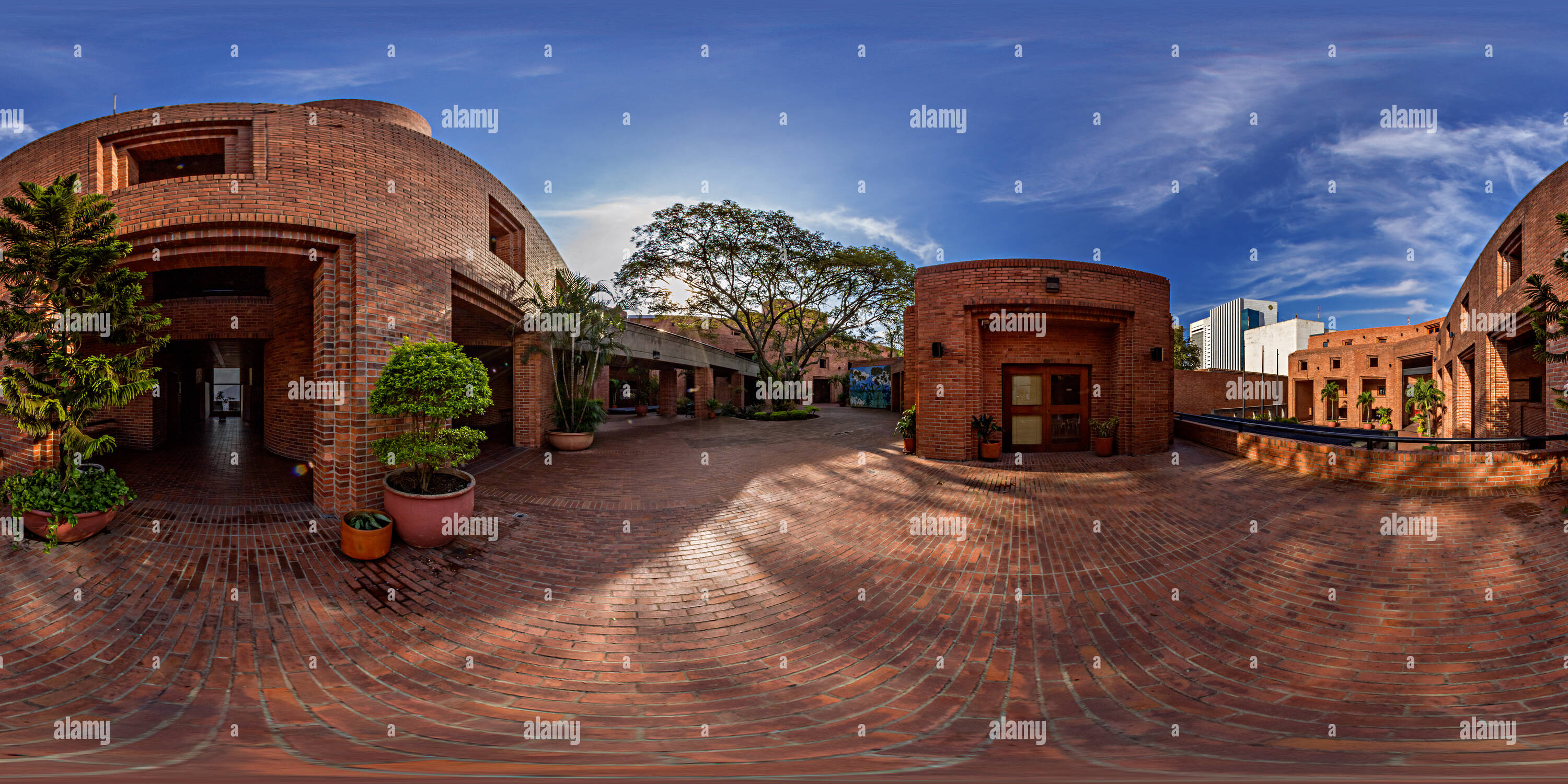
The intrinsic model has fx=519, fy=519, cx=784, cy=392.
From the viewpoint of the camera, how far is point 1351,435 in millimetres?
8477

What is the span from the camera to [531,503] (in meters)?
7.23

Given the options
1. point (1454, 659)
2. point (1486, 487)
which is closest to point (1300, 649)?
point (1454, 659)

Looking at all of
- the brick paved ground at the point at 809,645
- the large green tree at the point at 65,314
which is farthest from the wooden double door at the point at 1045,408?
the large green tree at the point at 65,314

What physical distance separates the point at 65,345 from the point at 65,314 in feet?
1.44

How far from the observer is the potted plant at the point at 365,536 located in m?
5.36

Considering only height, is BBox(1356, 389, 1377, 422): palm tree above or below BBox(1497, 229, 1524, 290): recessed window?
below

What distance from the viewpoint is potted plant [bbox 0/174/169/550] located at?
5.21 meters

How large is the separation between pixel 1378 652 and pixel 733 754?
4.74 metres

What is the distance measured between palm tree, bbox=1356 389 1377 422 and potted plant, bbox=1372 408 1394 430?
62 cm

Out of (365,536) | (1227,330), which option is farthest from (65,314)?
(1227,330)

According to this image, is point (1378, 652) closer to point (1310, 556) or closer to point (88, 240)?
point (1310, 556)

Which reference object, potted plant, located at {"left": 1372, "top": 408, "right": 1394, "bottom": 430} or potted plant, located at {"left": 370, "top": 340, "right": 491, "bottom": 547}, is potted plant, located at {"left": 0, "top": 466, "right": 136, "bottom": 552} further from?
potted plant, located at {"left": 1372, "top": 408, "right": 1394, "bottom": 430}

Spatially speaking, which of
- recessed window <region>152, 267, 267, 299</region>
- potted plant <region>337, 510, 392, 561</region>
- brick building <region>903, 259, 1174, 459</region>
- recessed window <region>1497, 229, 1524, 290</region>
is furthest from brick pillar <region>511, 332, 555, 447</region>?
recessed window <region>1497, 229, 1524, 290</region>

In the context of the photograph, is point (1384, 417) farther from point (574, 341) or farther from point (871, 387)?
point (574, 341)
